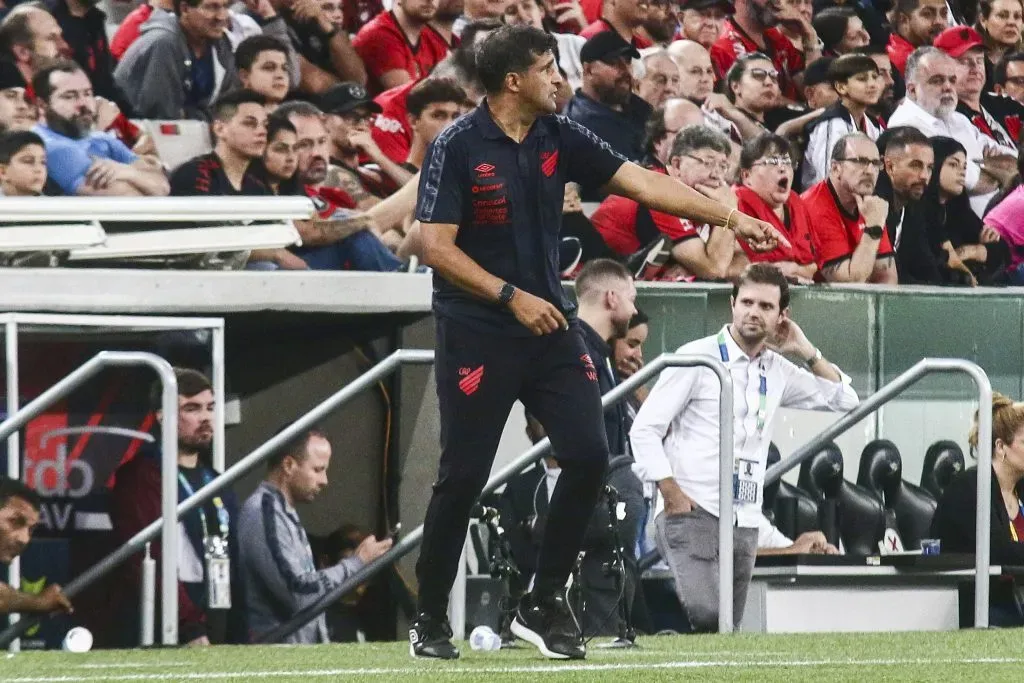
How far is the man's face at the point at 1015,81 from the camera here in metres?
14.4

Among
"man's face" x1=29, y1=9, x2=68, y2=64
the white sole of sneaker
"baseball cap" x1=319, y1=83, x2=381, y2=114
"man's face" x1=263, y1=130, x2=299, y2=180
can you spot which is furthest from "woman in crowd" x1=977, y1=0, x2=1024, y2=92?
the white sole of sneaker

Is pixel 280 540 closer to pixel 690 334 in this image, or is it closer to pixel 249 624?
pixel 249 624

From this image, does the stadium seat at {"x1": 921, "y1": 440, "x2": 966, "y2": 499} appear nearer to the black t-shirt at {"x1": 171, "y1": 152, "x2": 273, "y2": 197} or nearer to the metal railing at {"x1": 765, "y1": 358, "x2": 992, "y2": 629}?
the metal railing at {"x1": 765, "y1": 358, "x2": 992, "y2": 629}

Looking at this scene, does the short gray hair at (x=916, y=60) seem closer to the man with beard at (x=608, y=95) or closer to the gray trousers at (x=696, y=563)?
the man with beard at (x=608, y=95)

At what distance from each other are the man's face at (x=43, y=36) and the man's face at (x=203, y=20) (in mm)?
938

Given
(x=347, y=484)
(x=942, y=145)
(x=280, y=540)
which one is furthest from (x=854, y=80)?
(x=280, y=540)

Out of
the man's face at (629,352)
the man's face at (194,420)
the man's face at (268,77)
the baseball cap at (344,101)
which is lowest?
the man's face at (194,420)

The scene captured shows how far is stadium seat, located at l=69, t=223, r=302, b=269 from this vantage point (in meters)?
8.65

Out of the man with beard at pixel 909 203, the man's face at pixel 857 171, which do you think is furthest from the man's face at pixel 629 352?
the man with beard at pixel 909 203

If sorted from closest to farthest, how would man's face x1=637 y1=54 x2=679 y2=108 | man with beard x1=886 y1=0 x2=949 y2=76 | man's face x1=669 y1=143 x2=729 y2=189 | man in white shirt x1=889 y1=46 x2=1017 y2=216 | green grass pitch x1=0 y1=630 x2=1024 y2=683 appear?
green grass pitch x1=0 y1=630 x2=1024 y2=683 < man's face x1=669 y1=143 x2=729 y2=189 < man's face x1=637 y1=54 x2=679 y2=108 < man in white shirt x1=889 y1=46 x2=1017 y2=216 < man with beard x1=886 y1=0 x2=949 y2=76

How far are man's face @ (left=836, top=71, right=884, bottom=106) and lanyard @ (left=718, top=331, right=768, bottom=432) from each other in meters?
4.39

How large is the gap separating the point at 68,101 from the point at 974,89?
702 centimetres

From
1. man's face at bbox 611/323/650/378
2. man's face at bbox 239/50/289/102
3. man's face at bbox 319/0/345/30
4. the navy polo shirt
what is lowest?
man's face at bbox 611/323/650/378

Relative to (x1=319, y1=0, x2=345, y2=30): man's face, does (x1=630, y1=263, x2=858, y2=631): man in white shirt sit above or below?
below
